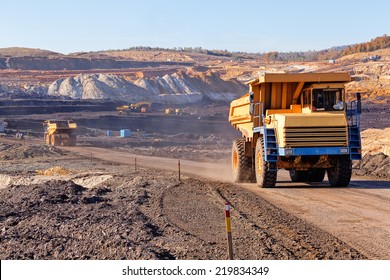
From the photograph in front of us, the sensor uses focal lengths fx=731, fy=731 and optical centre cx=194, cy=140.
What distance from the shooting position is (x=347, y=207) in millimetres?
16547

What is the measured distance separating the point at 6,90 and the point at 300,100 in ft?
301

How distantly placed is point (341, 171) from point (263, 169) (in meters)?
2.19

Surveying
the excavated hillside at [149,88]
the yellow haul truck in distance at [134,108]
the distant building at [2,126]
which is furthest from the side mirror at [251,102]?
the excavated hillside at [149,88]

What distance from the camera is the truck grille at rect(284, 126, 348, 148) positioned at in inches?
763

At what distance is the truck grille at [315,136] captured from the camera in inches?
763

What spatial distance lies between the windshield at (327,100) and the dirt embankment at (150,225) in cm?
319

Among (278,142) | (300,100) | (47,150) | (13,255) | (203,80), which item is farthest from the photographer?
(203,80)

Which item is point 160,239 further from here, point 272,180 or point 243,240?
point 272,180

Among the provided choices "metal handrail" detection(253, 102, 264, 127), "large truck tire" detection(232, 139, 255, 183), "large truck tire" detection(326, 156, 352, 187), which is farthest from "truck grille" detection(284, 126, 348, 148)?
"large truck tire" detection(232, 139, 255, 183)

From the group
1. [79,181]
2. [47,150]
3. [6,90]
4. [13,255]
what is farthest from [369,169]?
[6,90]

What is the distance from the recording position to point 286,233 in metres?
12.9

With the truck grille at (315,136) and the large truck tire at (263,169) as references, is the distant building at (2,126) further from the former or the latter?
the truck grille at (315,136)

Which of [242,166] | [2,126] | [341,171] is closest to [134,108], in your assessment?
[2,126]

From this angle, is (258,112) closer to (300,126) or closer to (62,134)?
(300,126)
